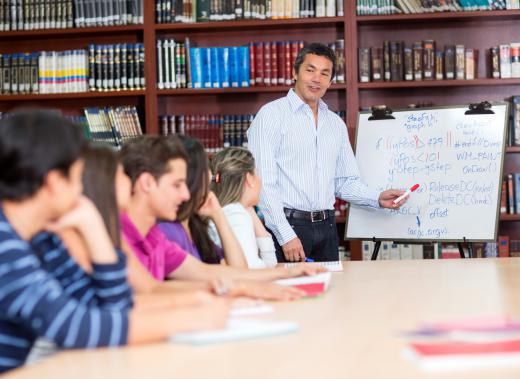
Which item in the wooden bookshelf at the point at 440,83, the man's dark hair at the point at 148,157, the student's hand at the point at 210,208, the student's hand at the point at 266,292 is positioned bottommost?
the student's hand at the point at 266,292

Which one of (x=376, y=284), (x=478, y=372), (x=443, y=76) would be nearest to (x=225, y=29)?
(x=443, y=76)

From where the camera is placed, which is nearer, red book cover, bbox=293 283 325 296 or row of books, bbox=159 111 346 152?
red book cover, bbox=293 283 325 296

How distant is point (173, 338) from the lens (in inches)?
58.9

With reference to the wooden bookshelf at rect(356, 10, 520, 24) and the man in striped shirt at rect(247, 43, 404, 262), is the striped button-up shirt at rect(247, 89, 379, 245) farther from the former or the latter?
the wooden bookshelf at rect(356, 10, 520, 24)

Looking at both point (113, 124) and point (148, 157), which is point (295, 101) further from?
point (148, 157)

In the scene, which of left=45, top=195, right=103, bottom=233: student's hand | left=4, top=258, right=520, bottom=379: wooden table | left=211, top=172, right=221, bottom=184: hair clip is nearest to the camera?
left=4, top=258, right=520, bottom=379: wooden table

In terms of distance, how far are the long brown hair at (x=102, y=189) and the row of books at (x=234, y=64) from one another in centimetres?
291

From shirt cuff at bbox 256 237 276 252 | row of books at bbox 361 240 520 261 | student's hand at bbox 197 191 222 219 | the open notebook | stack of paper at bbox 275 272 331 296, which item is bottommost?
row of books at bbox 361 240 520 261

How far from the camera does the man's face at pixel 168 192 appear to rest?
6.86ft

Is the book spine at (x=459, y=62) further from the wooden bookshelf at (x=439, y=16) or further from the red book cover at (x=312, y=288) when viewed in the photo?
the red book cover at (x=312, y=288)

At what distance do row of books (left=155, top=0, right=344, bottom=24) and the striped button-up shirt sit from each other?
0.86 m

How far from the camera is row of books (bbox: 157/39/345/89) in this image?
4535mm

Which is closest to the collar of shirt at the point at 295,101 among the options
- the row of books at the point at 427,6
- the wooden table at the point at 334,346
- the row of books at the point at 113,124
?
the row of books at the point at 427,6

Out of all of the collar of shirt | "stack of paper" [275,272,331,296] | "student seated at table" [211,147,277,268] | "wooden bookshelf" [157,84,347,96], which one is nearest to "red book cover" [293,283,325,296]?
"stack of paper" [275,272,331,296]
